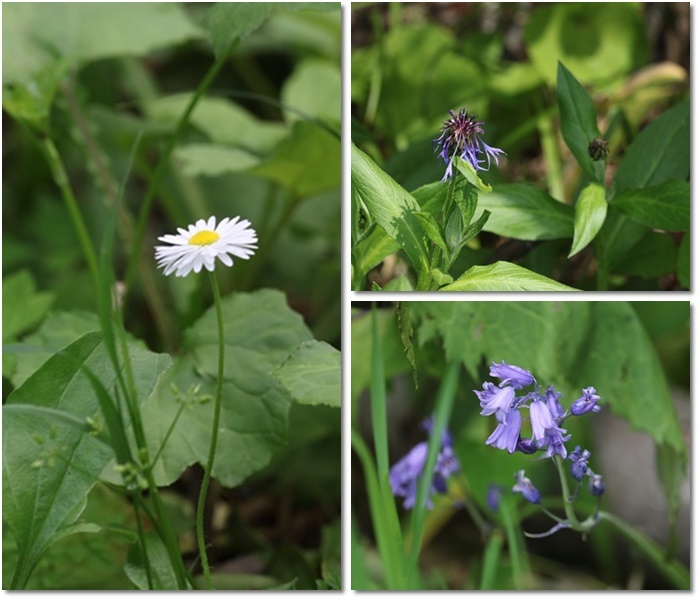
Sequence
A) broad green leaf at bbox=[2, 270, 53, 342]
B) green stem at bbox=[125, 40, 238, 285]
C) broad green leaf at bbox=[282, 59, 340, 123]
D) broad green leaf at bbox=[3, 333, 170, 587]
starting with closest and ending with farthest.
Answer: broad green leaf at bbox=[3, 333, 170, 587]
green stem at bbox=[125, 40, 238, 285]
broad green leaf at bbox=[2, 270, 53, 342]
broad green leaf at bbox=[282, 59, 340, 123]

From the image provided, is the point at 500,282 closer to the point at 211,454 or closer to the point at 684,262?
the point at 684,262

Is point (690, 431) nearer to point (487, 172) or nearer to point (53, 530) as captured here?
point (487, 172)

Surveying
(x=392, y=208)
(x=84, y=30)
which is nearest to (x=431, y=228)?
(x=392, y=208)

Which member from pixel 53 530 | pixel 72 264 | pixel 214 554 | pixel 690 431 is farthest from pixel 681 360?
pixel 72 264

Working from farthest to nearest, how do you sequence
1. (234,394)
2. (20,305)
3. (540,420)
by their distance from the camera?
(20,305) → (234,394) → (540,420)

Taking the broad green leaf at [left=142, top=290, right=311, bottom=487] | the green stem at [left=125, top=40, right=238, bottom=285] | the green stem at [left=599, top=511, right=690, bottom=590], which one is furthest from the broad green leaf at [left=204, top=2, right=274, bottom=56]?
the green stem at [left=599, top=511, right=690, bottom=590]

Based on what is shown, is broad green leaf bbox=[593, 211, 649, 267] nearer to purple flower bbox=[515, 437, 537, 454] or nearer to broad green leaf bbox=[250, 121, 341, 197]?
purple flower bbox=[515, 437, 537, 454]

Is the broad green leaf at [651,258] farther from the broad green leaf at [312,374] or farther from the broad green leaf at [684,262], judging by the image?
the broad green leaf at [312,374]
